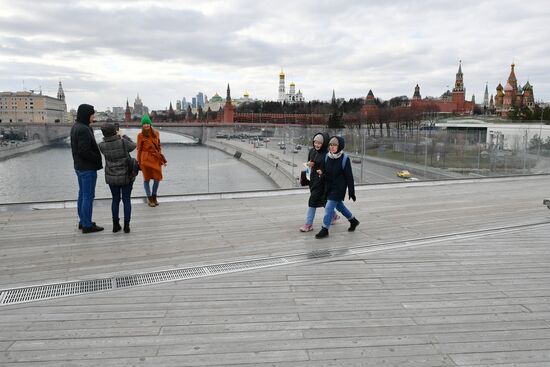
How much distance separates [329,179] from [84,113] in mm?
2974

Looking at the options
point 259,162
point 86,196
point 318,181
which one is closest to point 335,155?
point 318,181

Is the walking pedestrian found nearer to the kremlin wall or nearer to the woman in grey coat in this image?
the woman in grey coat

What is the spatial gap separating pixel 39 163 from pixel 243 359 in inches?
280

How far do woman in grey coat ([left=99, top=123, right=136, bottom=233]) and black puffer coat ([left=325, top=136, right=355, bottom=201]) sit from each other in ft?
7.80

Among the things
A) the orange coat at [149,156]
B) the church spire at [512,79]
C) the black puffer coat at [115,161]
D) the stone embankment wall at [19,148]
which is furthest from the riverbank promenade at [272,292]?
the church spire at [512,79]

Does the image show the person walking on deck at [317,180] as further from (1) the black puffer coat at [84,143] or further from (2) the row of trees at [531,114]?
(2) the row of trees at [531,114]

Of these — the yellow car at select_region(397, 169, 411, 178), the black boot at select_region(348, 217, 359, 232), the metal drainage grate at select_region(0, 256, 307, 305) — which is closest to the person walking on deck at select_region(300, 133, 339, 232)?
the black boot at select_region(348, 217, 359, 232)

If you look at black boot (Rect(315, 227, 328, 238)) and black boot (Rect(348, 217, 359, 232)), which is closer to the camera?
black boot (Rect(315, 227, 328, 238))

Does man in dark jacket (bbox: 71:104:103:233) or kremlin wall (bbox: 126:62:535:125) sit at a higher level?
kremlin wall (bbox: 126:62:535:125)

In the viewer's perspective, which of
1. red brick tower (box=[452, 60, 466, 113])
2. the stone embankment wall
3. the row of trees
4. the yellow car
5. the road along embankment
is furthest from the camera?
red brick tower (box=[452, 60, 466, 113])

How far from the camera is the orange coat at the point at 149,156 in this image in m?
6.91

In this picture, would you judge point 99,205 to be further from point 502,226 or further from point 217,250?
point 502,226

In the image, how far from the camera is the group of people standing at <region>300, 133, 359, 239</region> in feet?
16.8

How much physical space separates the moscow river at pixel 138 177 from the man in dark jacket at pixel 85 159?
1181 mm
